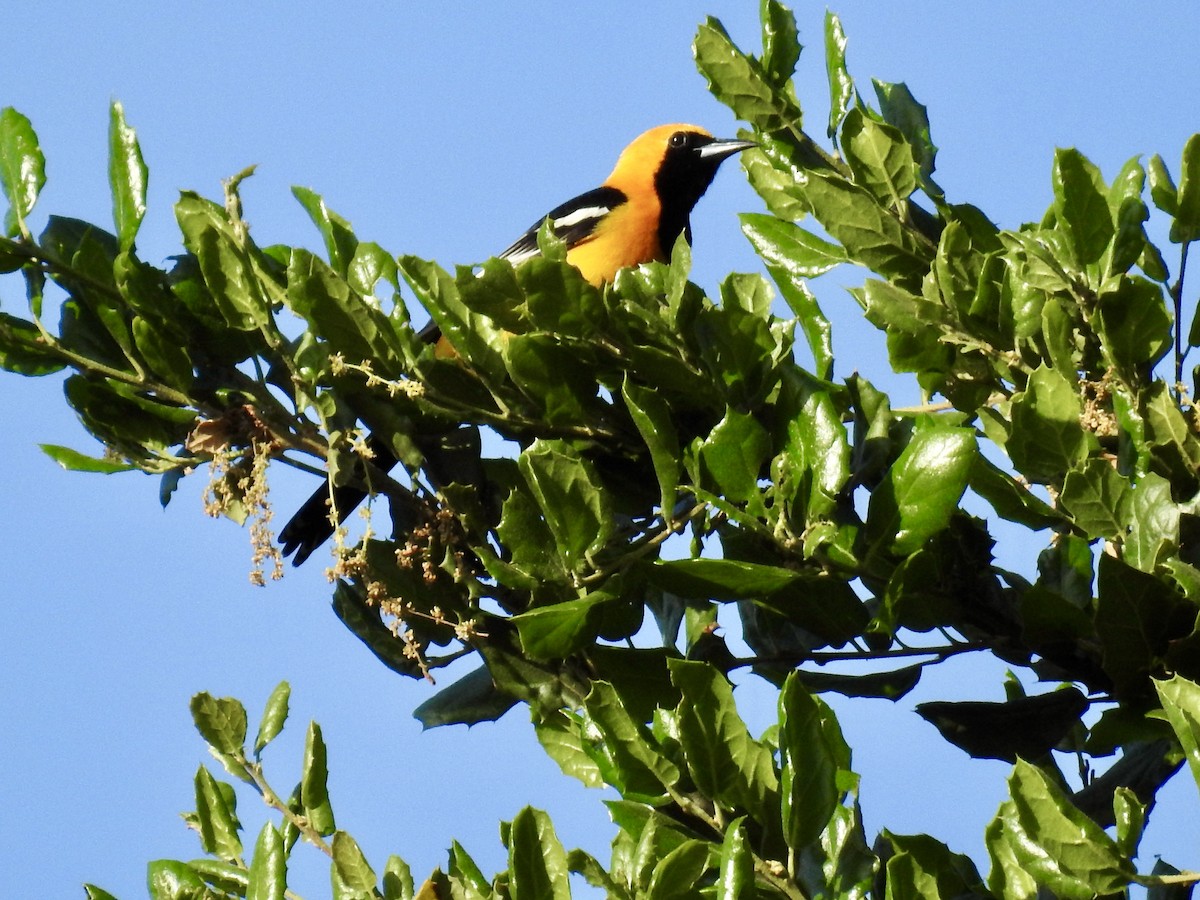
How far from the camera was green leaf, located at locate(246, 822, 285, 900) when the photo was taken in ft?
6.84

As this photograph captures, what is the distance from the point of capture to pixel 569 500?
1.93 metres

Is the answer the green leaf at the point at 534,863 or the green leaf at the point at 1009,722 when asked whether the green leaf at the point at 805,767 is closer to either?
the green leaf at the point at 534,863

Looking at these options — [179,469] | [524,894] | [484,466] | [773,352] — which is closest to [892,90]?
[773,352]

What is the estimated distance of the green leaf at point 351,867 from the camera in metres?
2.09

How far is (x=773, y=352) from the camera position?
2.14 m

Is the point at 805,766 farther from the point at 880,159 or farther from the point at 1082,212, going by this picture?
the point at 880,159

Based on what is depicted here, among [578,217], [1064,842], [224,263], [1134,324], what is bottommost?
[1064,842]

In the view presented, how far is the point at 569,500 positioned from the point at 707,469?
0.24 m

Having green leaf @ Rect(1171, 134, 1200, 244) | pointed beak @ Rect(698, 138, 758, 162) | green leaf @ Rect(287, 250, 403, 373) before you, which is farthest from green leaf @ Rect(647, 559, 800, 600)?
pointed beak @ Rect(698, 138, 758, 162)

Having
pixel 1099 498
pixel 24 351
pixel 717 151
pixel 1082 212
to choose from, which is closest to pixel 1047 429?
pixel 1099 498

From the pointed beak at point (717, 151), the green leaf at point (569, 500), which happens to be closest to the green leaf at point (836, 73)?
the green leaf at point (569, 500)

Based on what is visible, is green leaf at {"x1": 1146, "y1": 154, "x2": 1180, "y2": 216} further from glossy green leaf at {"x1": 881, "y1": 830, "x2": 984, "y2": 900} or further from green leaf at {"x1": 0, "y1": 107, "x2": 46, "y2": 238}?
green leaf at {"x1": 0, "y1": 107, "x2": 46, "y2": 238}

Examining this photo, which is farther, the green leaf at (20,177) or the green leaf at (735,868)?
the green leaf at (20,177)

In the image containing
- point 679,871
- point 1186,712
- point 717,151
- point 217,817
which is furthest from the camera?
point 717,151
